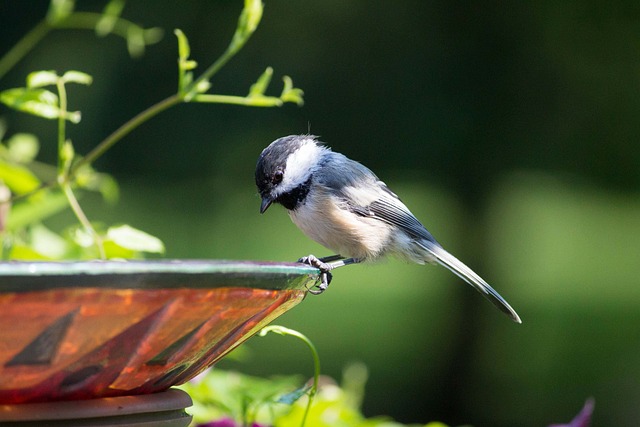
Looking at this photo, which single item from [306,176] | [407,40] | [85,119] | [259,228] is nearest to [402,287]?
[259,228]

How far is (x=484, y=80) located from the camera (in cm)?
702

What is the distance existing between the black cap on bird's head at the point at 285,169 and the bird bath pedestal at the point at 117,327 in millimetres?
1192

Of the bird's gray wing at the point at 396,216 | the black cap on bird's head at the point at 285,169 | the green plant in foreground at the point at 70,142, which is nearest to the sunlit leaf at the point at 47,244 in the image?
the green plant in foreground at the point at 70,142

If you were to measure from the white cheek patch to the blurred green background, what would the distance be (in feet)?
9.66

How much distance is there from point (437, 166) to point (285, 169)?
554cm

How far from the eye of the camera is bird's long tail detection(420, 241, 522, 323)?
202 centimetres

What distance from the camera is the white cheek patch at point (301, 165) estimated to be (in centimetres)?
210

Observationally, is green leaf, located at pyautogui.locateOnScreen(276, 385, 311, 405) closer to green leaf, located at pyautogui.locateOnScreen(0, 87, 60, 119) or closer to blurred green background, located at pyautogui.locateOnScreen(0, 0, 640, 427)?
green leaf, located at pyautogui.locateOnScreen(0, 87, 60, 119)

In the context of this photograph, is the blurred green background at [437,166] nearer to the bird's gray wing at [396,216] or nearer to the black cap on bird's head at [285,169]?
the bird's gray wing at [396,216]

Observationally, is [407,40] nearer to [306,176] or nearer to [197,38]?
[197,38]

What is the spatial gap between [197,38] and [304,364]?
325 centimetres

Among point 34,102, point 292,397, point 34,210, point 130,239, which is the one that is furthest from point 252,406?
point 34,210

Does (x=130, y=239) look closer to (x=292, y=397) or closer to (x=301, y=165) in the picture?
(x=292, y=397)

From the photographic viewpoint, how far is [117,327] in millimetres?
685
